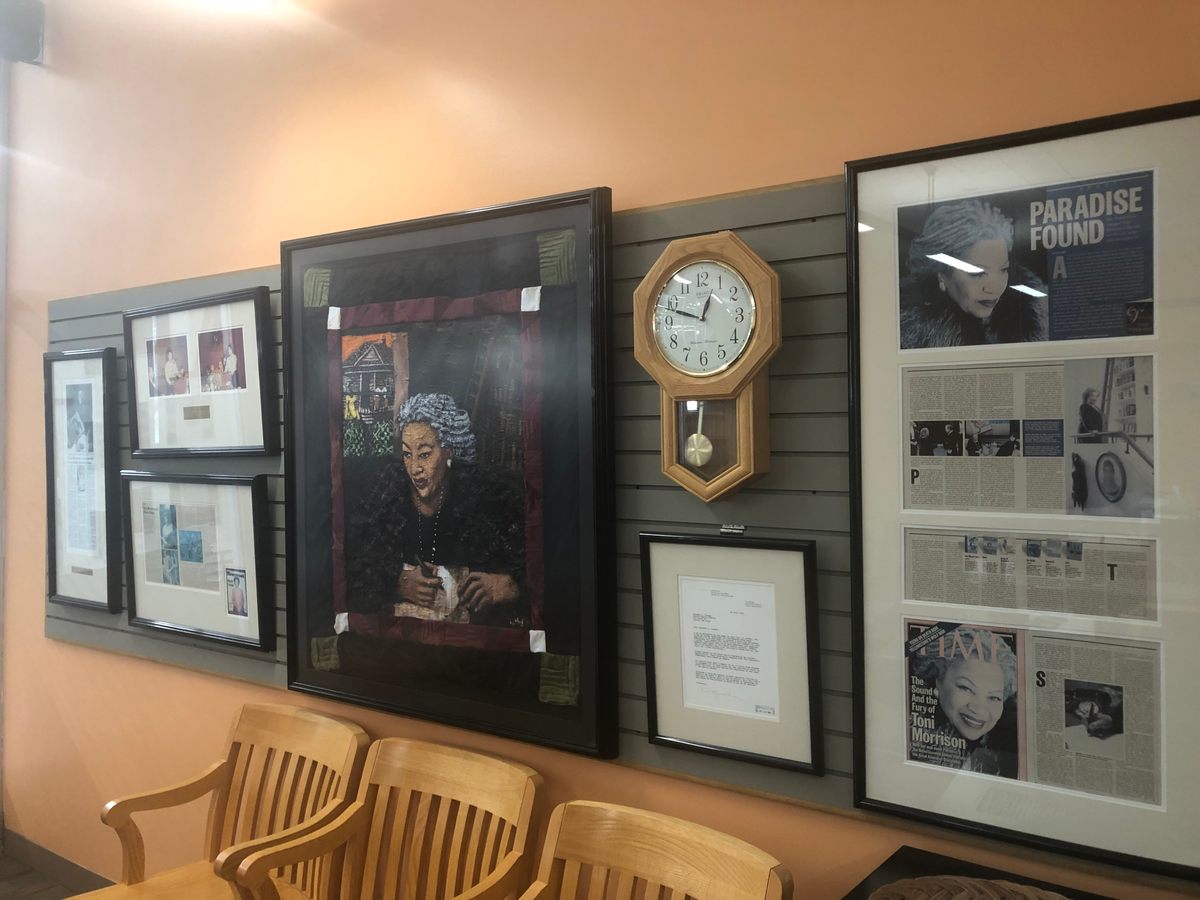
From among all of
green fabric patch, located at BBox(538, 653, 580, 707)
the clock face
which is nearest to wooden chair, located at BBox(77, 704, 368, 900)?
green fabric patch, located at BBox(538, 653, 580, 707)

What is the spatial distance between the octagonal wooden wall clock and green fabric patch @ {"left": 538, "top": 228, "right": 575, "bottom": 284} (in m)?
0.26

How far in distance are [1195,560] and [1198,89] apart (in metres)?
0.72

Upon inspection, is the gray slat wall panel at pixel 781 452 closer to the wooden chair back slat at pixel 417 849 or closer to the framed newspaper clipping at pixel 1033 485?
the framed newspaper clipping at pixel 1033 485

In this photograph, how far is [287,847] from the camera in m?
1.98

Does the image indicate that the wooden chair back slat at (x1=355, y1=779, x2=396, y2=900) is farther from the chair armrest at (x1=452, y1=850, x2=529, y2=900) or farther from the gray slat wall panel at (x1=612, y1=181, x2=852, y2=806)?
the gray slat wall panel at (x1=612, y1=181, x2=852, y2=806)

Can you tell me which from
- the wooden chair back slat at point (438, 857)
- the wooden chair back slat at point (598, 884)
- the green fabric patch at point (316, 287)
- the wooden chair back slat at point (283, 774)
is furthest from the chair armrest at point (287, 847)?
the green fabric patch at point (316, 287)

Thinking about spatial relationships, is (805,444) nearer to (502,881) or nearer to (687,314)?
(687,314)

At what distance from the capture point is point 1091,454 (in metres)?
1.40

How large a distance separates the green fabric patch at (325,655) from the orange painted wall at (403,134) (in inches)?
5.8

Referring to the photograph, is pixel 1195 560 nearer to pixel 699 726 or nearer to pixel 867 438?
pixel 867 438

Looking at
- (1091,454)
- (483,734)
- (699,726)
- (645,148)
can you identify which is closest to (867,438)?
(1091,454)

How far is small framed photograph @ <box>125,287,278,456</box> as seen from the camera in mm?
2566

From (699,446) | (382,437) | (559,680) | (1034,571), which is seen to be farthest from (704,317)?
(382,437)

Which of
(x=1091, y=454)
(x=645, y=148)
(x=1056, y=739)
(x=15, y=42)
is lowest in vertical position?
(x=1056, y=739)
